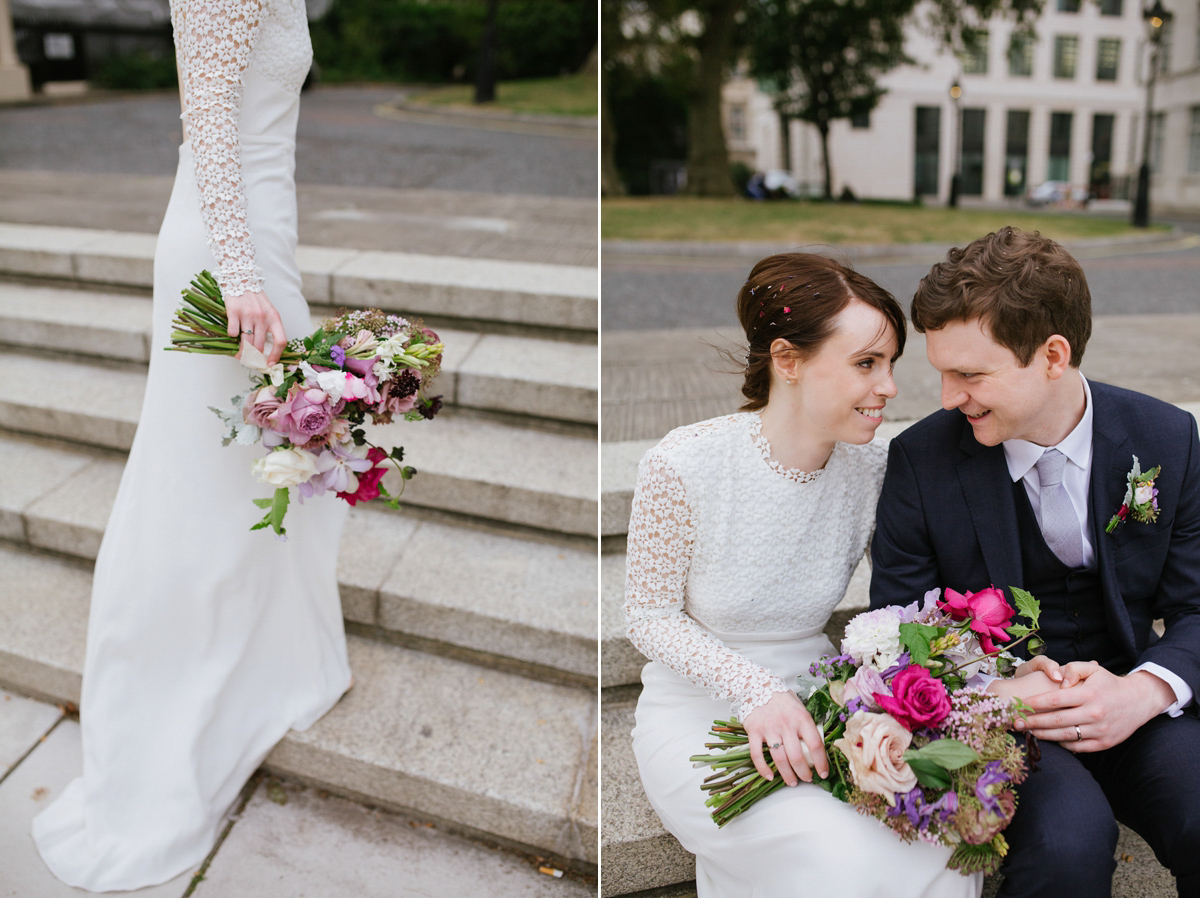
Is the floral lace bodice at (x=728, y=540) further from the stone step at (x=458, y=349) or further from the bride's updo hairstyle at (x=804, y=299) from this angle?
the stone step at (x=458, y=349)

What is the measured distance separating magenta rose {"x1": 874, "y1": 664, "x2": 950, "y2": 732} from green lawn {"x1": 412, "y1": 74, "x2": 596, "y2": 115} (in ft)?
49.1

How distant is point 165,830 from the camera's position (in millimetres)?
2471

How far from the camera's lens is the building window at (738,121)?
47.7 meters

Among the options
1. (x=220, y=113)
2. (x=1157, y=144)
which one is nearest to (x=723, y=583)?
(x=220, y=113)

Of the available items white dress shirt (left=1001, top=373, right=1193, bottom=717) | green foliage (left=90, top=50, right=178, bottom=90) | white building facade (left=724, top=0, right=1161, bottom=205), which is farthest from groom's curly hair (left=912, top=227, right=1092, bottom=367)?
white building facade (left=724, top=0, right=1161, bottom=205)

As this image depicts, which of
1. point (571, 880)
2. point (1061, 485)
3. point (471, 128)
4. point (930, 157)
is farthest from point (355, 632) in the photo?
point (930, 157)

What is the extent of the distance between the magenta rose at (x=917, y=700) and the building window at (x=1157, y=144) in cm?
3865

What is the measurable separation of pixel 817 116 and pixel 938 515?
28.4m

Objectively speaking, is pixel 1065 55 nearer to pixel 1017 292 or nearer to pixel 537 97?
pixel 537 97

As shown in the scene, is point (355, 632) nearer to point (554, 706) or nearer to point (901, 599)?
point (554, 706)

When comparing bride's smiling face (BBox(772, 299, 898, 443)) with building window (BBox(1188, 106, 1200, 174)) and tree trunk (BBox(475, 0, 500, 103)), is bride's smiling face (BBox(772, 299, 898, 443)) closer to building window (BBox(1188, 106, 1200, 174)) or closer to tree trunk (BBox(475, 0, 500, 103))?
tree trunk (BBox(475, 0, 500, 103))

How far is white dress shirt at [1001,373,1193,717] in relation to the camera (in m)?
2.00

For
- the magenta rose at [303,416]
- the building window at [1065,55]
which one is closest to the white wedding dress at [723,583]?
the magenta rose at [303,416]

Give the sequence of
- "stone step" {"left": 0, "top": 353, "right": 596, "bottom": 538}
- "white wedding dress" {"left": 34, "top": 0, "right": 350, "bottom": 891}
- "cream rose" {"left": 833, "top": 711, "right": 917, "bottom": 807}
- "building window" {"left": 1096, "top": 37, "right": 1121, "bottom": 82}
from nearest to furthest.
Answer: "cream rose" {"left": 833, "top": 711, "right": 917, "bottom": 807} < "white wedding dress" {"left": 34, "top": 0, "right": 350, "bottom": 891} < "stone step" {"left": 0, "top": 353, "right": 596, "bottom": 538} < "building window" {"left": 1096, "top": 37, "right": 1121, "bottom": 82}
